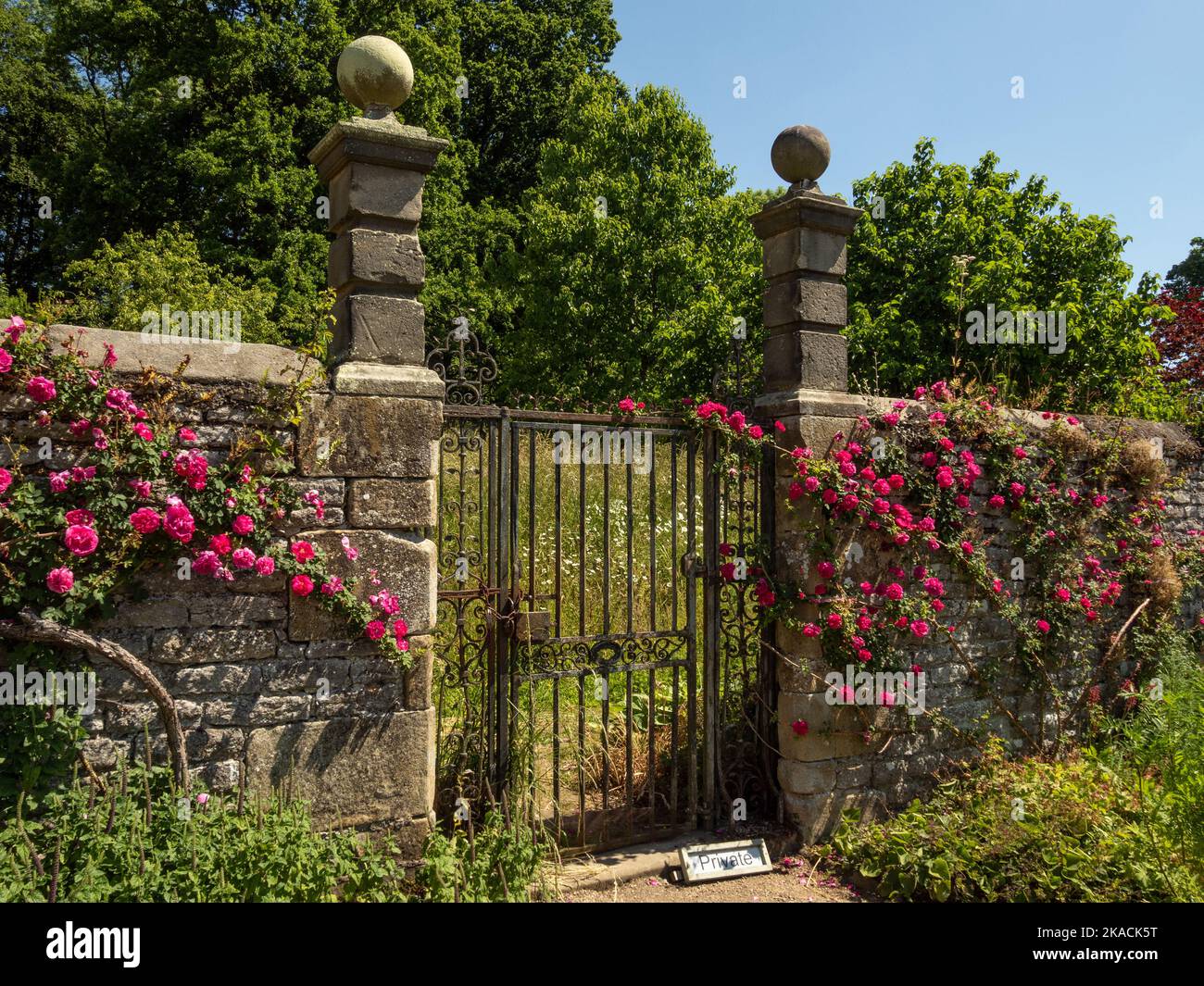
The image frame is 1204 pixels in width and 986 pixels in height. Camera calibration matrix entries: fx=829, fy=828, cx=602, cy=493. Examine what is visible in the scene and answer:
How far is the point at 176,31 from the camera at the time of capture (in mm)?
14078

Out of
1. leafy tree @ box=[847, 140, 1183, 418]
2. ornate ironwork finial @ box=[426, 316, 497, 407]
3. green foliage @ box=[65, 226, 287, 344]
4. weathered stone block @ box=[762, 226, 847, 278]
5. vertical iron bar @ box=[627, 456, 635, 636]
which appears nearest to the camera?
ornate ironwork finial @ box=[426, 316, 497, 407]

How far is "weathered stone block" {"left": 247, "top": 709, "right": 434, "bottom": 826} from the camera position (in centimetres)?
354

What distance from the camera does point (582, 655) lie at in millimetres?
4395

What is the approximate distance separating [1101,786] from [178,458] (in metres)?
5.23

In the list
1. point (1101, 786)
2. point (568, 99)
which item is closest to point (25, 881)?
point (1101, 786)

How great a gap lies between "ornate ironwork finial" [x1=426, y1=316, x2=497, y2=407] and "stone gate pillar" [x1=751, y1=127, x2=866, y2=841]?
67.9 inches

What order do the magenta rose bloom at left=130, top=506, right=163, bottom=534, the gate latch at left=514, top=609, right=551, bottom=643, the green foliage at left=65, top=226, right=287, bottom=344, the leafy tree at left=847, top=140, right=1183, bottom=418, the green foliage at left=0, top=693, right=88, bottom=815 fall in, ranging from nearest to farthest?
1. the green foliage at left=0, top=693, right=88, bottom=815
2. the magenta rose bloom at left=130, top=506, right=163, bottom=534
3. the gate latch at left=514, top=609, right=551, bottom=643
4. the green foliage at left=65, top=226, right=287, bottom=344
5. the leafy tree at left=847, top=140, right=1183, bottom=418

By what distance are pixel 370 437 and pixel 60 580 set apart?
1305mm

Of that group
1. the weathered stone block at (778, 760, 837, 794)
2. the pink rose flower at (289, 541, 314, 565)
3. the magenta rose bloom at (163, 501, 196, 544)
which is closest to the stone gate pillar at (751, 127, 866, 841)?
the weathered stone block at (778, 760, 837, 794)

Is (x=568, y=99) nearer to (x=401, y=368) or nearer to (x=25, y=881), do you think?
(x=401, y=368)

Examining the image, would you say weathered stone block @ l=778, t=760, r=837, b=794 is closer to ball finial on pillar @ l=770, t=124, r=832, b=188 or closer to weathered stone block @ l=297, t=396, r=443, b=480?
weathered stone block @ l=297, t=396, r=443, b=480

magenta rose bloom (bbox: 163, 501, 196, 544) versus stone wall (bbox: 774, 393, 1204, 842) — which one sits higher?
magenta rose bloom (bbox: 163, 501, 196, 544)

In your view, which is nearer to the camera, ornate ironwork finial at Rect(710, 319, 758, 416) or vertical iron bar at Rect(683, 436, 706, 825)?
vertical iron bar at Rect(683, 436, 706, 825)

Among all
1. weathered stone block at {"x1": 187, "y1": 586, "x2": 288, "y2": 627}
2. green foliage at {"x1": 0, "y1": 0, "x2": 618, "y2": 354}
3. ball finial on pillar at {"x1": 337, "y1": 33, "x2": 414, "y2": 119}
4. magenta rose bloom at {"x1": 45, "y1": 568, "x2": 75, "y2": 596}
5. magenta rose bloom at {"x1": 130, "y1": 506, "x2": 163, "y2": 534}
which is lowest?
weathered stone block at {"x1": 187, "y1": 586, "x2": 288, "y2": 627}
